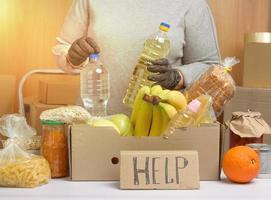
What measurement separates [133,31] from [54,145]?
0.61m

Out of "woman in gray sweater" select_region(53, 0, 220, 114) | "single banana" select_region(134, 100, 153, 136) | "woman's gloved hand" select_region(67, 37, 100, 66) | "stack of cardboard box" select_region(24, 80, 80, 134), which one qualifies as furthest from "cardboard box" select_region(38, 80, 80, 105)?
"single banana" select_region(134, 100, 153, 136)

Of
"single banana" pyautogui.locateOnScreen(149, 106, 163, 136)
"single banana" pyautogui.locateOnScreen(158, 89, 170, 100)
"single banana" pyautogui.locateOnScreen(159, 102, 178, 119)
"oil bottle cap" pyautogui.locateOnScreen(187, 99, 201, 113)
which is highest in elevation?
"single banana" pyautogui.locateOnScreen(158, 89, 170, 100)

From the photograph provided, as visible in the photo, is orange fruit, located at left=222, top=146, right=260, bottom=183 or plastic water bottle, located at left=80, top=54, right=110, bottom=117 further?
plastic water bottle, located at left=80, top=54, right=110, bottom=117

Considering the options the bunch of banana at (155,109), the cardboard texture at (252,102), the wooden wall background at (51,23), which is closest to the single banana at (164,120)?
the bunch of banana at (155,109)

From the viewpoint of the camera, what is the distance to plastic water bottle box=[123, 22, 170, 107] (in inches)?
48.7

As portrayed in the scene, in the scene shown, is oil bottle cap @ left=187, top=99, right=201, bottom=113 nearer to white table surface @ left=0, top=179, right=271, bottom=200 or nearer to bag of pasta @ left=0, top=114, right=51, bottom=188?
white table surface @ left=0, top=179, right=271, bottom=200

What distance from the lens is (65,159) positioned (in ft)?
3.50

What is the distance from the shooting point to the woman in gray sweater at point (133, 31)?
4.96ft

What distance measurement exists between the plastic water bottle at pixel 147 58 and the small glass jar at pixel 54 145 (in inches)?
11.0

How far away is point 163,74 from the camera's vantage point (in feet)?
3.88

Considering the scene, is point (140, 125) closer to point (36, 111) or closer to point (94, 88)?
point (94, 88)

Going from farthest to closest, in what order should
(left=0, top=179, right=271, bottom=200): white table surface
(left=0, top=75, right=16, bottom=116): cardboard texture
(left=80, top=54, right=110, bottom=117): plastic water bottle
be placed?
(left=0, top=75, right=16, bottom=116): cardboard texture → (left=80, top=54, right=110, bottom=117): plastic water bottle → (left=0, top=179, right=271, bottom=200): white table surface

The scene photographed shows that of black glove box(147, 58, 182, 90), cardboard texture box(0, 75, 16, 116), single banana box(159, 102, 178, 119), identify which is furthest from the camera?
cardboard texture box(0, 75, 16, 116)

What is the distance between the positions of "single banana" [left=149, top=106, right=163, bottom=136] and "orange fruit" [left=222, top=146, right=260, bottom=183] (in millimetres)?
159
